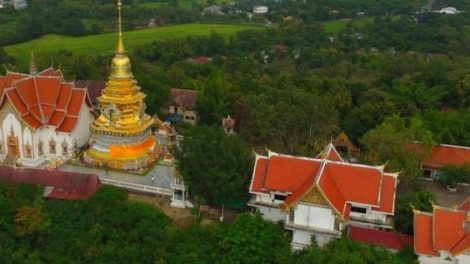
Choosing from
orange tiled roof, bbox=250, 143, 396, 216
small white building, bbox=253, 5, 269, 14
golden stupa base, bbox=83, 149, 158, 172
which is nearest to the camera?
orange tiled roof, bbox=250, 143, 396, 216

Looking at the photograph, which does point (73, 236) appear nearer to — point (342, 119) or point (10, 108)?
point (10, 108)

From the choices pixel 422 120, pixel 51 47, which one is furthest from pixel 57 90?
pixel 51 47

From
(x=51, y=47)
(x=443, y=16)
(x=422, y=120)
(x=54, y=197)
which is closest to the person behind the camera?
(x=54, y=197)

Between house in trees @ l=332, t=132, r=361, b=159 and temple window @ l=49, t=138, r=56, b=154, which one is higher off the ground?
temple window @ l=49, t=138, r=56, b=154

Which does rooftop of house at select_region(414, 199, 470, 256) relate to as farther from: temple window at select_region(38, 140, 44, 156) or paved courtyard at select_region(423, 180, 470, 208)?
temple window at select_region(38, 140, 44, 156)

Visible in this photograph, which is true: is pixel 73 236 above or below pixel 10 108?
below

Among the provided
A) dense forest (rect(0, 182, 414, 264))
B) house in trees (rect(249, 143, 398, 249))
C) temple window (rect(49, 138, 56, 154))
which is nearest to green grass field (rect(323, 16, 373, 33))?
temple window (rect(49, 138, 56, 154))
